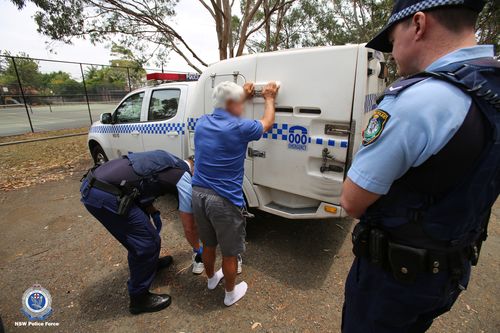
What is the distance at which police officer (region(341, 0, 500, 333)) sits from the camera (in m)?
0.85

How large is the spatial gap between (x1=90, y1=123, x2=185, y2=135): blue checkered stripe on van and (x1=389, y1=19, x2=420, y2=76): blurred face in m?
3.09

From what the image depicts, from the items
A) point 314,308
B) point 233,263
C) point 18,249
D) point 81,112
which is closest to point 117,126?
point 18,249

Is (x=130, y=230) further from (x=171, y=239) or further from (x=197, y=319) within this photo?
(x=171, y=239)

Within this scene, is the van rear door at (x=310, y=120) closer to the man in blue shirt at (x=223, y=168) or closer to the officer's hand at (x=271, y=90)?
the officer's hand at (x=271, y=90)

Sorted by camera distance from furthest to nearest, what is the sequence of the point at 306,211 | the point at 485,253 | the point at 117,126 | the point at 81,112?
1. the point at 81,112
2. the point at 117,126
3. the point at 485,253
4. the point at 306,211

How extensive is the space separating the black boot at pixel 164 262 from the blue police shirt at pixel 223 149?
120 cm

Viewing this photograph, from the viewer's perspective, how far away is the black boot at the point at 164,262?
278 centimetres

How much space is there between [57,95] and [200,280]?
55.2 ft

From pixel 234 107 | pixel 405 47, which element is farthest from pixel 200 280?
pixel 405 47

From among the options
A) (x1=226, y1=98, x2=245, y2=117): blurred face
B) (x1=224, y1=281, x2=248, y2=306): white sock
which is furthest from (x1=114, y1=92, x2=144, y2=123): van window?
(x1=224, y1=281, x2=248, y2=306): white sock

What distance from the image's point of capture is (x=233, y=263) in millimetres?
2213

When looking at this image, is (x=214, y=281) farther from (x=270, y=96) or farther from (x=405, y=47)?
(x=405, y=47)

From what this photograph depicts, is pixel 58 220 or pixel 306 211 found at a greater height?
pixel 306 211

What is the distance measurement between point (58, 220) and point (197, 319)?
9.53ft
